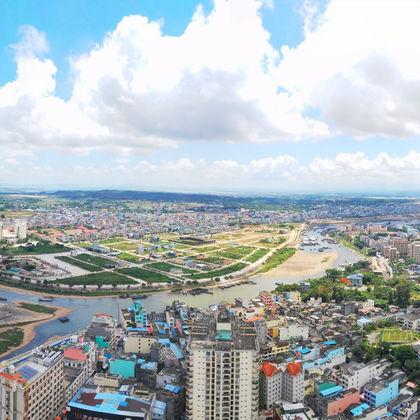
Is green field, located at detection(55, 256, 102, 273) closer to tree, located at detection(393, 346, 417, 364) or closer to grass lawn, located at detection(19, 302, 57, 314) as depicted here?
grass lawn, located at detection(19, 302, 57, 314)

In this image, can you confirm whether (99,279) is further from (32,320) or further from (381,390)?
(381,390)

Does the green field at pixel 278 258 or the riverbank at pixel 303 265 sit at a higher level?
the green field at pixel 278 258

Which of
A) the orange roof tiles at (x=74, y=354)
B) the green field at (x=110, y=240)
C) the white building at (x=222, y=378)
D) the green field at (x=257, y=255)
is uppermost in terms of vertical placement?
the white building at (x=222, y=378)

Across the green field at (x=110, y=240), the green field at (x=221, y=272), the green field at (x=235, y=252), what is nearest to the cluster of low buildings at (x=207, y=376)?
the green field at (x=221, y=272)

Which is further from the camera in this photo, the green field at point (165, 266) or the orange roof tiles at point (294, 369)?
the green field at point (165, 266)

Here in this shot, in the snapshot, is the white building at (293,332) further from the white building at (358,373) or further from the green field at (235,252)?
the green field at (235,252)

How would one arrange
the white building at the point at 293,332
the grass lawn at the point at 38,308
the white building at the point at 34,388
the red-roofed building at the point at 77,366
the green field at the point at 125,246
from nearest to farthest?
the white building at the point at 34,388, the red-roofed building at the point at 77,366, the white building at the point at 293,332, the grass lawn at the point at 38,308, the green field at the point at 125,246

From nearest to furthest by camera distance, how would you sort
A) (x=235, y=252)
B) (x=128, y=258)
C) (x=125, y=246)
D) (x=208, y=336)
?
1. (x=208, y=336)
2. (x=128, y=258)
3. (x=235, y=252)
4. (x=125, y=246)

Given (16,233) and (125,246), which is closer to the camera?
(125,246)

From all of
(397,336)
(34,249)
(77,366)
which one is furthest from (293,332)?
(34,249)
